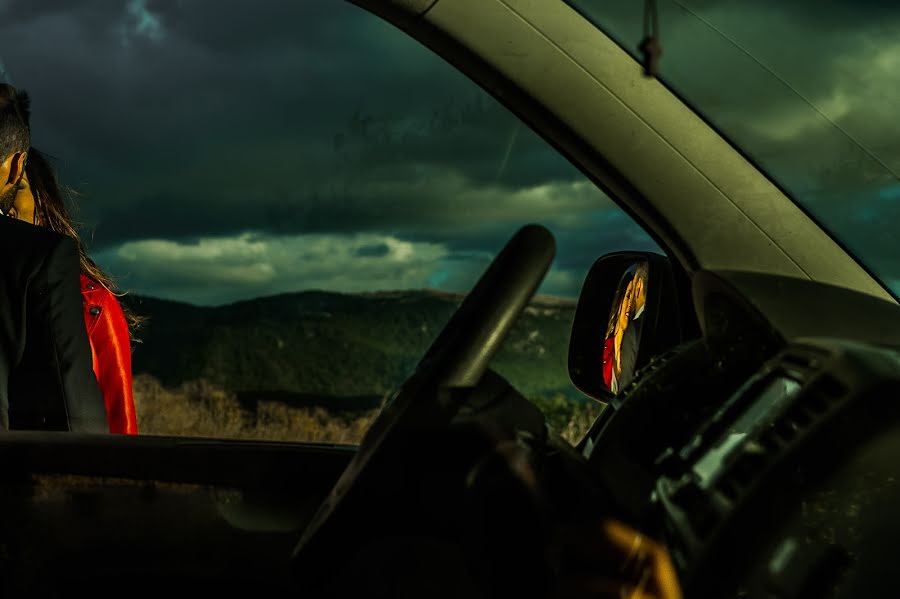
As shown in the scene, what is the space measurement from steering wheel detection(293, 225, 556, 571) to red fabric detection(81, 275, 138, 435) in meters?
A: 2.12

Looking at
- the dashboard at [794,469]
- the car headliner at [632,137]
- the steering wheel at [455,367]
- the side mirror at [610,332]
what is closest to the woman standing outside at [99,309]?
the side mirror at [610,332]

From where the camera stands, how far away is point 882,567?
1331 millimetres

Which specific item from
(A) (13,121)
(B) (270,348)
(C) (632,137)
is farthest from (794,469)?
(B) (270,348)

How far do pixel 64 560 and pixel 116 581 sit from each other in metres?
0.09

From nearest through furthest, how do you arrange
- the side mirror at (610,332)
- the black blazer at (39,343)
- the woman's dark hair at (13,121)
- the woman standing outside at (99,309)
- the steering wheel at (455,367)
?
the steering wheel at (455,367) → the side mirror at (610,332) → the black blazer at (39,343) → the woman's dark hair at (13,121) → the woman standing outside at (99,309)

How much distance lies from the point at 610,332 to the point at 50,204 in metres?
2.21

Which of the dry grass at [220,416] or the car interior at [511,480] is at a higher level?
the car interior at [511,480]

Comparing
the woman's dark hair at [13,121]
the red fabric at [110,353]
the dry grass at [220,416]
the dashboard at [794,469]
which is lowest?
the dry grass at [220,416]

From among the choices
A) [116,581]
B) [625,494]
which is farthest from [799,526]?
[116,581]

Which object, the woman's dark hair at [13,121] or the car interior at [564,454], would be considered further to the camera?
the woman's dark hair at [13,121]

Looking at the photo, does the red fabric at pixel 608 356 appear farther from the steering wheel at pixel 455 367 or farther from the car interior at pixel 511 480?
the steering wheel at pixel 455 367

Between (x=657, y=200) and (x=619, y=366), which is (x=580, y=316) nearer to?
(x=619, y=366)

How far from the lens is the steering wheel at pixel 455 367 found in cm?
150

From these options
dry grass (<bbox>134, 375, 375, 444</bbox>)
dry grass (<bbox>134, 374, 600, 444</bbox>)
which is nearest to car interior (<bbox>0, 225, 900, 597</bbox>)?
dry grass (<bbox>134, 374, 600, 444</bbox>)
